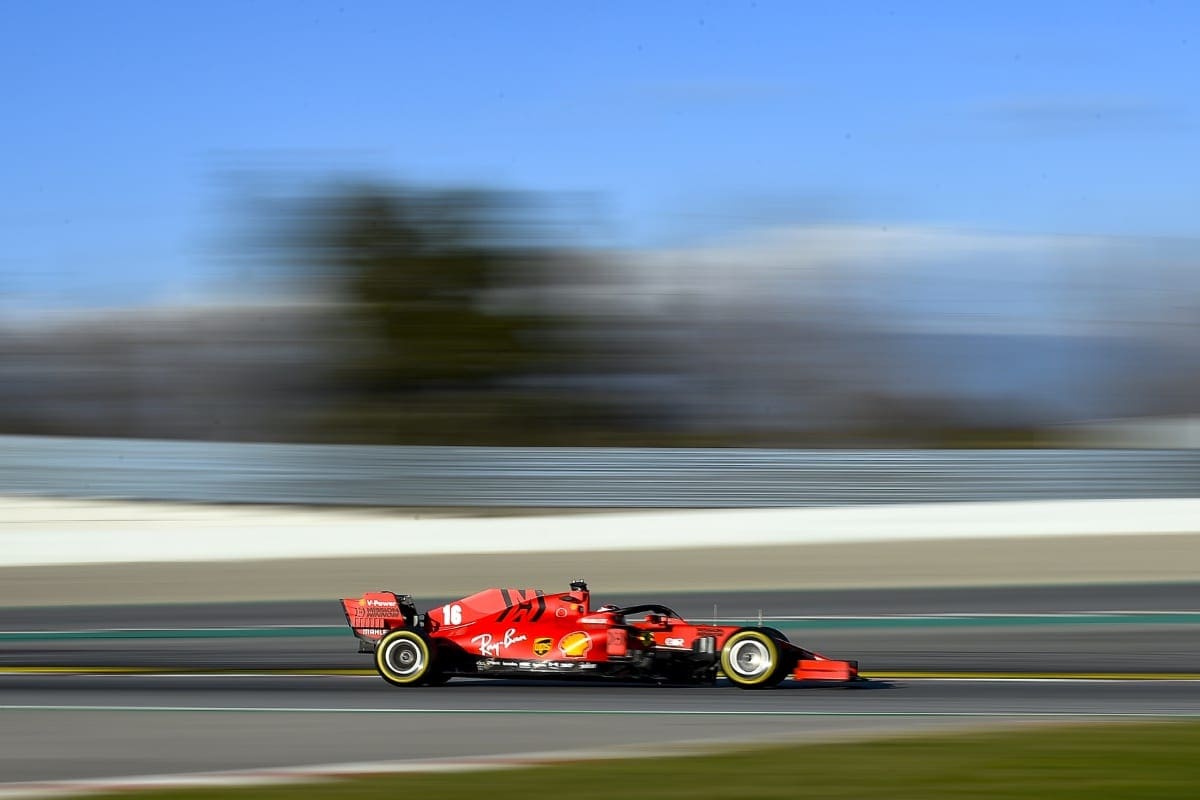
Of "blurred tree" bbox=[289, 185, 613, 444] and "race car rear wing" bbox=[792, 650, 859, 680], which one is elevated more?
"blurred tree" bbox=[289, 185, 613, 444]

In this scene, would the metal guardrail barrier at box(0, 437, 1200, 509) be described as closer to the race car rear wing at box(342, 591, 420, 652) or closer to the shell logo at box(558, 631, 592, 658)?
the race car rear wing at box(342, 591, 420, 652)

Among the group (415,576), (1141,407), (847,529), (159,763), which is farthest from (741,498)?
(159,763)

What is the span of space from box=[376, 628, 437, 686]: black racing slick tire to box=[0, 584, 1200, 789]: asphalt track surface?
10 centimetres

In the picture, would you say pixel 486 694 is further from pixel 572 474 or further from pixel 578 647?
pixel 572 474

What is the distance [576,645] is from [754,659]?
3.84 feet

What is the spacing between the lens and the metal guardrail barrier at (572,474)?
21.5 m

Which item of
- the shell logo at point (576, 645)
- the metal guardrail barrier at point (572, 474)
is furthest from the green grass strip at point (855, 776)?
the metal guardrail barrier at point (572, 474)

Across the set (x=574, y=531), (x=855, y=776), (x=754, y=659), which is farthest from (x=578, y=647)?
(x=574, y=531)

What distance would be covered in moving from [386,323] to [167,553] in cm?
1116

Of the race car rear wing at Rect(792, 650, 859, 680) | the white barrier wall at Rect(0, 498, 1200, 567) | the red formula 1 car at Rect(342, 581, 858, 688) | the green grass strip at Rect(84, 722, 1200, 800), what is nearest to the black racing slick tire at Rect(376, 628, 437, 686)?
the red formula 1 car at Rect(342, 581, 858, 688)

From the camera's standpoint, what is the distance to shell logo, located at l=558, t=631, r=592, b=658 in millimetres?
9641

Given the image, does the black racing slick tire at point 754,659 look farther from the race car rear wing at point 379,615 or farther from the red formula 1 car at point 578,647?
the race car rear wing at point 379,615

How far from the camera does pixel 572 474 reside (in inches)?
870

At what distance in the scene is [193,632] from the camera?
1390 cm
